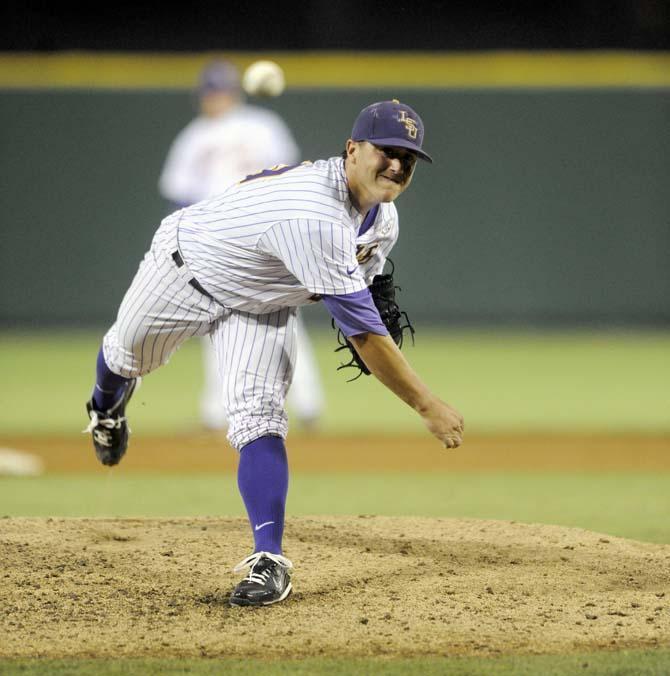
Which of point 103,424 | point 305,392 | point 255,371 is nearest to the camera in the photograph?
point 255,371

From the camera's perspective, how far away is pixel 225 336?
414cm

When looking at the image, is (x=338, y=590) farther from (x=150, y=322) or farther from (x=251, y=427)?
(x=150, y=322)

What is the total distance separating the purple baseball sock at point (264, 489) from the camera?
12.9 feet

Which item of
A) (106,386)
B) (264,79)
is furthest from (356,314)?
(264,79)

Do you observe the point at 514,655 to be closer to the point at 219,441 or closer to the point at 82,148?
the point at 219,441

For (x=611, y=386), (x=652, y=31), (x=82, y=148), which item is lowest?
(x=611, y=386)

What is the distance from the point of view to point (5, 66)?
12.9 m

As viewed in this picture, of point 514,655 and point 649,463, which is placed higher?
point 649,463

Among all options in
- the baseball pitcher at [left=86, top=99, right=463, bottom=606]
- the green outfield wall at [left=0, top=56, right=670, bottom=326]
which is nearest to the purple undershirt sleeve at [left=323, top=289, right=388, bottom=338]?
the baseball pitcher at [left=86, top=99, right=463, bottom=606]

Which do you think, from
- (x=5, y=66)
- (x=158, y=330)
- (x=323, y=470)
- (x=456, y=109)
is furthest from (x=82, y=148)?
(x=158, y=330)

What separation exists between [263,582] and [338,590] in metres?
0.29

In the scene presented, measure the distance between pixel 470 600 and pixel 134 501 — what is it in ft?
8.46

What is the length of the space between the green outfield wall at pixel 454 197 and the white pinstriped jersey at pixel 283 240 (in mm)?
9111

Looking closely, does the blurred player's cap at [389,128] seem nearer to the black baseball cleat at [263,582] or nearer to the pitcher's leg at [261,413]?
the pitcher's leg at [261,413]
